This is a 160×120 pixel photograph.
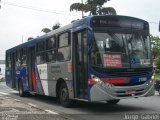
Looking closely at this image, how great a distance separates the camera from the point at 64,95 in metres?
16.1

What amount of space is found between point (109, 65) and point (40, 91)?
6.52 m

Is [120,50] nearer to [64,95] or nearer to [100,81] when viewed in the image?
[100,81]

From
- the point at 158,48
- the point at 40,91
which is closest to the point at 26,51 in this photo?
the point at 40,91

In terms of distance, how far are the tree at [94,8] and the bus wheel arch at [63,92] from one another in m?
23.7

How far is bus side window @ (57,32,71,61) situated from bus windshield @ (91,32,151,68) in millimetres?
1885

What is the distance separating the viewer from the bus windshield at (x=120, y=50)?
44.6ft

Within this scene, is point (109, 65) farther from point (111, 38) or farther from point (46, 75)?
point (46, 75)

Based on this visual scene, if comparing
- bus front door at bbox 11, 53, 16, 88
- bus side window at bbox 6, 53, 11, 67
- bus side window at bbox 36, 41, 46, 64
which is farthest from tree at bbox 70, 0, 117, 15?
bus side window at bbox 36, 41, 46, 64

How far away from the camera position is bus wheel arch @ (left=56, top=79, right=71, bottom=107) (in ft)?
52.1

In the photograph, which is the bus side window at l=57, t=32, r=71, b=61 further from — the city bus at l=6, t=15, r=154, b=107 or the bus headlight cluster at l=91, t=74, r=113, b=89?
the bus headlight cluster at l=91, t=74, r=113, b=89

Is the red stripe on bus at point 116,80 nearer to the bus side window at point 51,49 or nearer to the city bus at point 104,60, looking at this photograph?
the city bus at point 104,60

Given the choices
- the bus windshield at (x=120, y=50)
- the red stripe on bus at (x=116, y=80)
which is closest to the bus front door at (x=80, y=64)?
the bus windshield at (x=120, y=50)

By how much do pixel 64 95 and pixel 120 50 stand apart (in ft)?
11.0

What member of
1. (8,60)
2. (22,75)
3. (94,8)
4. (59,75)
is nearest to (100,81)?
(59,75)
